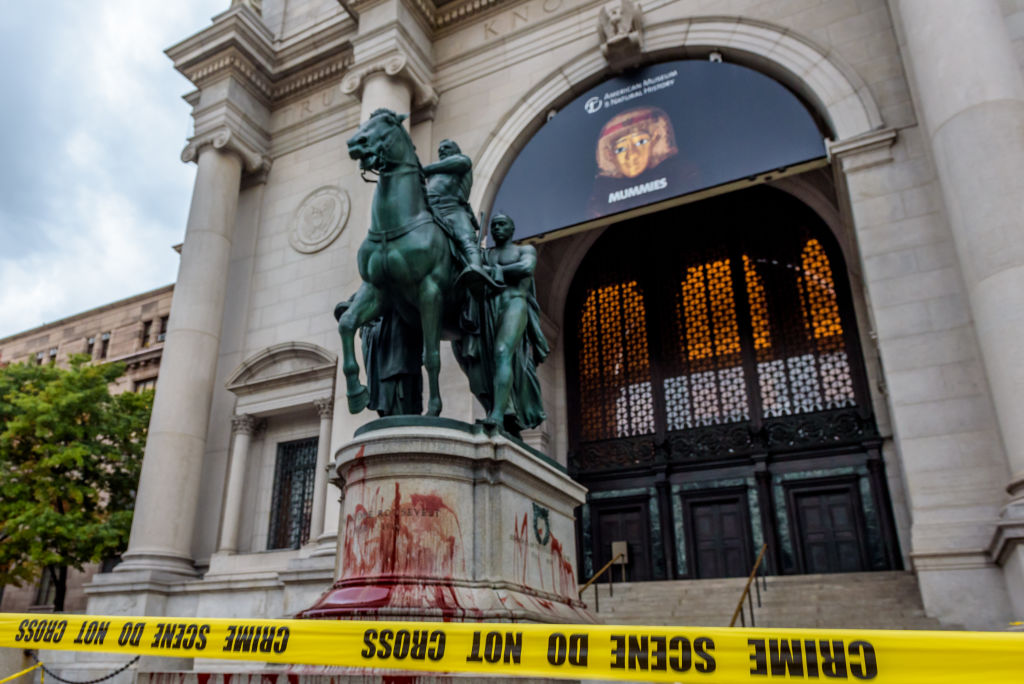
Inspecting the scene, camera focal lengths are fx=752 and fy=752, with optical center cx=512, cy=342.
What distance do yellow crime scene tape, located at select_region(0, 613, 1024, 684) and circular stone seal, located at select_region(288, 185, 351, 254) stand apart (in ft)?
41.8

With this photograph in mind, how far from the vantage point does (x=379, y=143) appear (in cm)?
670

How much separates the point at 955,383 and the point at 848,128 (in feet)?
14.8

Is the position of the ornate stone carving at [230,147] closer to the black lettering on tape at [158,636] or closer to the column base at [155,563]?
the column base at [155,563]

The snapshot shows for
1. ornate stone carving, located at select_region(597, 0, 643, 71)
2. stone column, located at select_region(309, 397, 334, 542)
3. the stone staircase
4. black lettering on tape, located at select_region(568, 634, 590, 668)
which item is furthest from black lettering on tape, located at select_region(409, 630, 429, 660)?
ornate stone carving, located at select_region(597, 0, 643, 71)

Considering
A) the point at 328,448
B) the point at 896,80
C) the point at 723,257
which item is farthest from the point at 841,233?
the point at 328,448

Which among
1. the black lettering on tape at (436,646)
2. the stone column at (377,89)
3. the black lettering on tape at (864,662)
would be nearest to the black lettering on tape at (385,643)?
the black lettering on tape at (436,646)

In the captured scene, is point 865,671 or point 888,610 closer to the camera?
point 865,671

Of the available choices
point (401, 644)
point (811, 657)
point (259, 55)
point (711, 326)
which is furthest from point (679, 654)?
point (259, 55)

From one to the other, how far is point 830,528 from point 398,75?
12.7 m

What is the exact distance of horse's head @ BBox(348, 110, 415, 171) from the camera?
665 cm

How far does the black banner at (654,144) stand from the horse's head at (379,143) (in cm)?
726

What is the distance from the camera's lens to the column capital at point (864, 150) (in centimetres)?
1164

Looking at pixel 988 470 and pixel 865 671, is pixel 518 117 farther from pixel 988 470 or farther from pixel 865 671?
pixel 865 671

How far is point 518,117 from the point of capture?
51.3 ft
